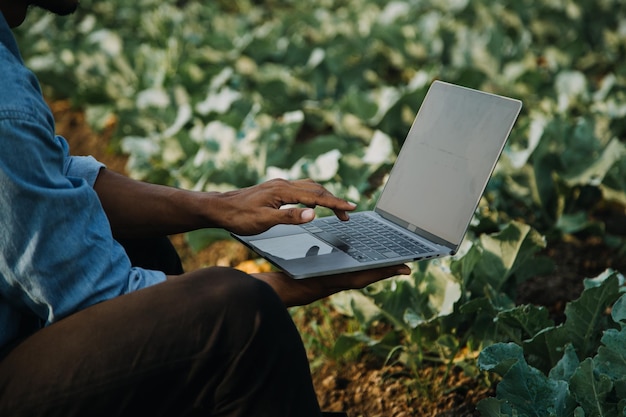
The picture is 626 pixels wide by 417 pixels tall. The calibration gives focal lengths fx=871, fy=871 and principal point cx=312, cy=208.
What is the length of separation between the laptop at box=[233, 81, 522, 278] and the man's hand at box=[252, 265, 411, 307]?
4cm

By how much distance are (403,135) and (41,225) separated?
9.95 ft

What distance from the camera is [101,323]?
5.32ft

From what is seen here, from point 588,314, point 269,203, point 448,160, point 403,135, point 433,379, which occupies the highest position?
point 448,160

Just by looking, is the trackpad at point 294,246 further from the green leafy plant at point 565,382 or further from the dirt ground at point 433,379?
the dirt ground at point 433,379

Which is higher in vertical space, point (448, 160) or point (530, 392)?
point (448, 160)

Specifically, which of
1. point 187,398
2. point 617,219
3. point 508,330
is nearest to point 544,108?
point 617,219

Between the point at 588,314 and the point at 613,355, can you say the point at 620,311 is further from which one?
the point at 588,314

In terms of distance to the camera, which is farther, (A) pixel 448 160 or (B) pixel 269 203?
(A) pixel 448 160

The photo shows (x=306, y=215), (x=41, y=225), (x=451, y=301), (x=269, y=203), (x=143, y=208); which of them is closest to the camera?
(x=41, y=225)

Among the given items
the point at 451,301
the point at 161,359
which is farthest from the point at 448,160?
the point at 161,359

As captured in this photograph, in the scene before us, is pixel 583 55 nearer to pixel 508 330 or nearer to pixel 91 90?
pixel 91 90

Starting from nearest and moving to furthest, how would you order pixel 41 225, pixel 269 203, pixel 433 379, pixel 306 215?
pixel 41 225 → pixel 306 215 → pixel 269 203 → pixel 433 379

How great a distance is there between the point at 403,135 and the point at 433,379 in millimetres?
1962

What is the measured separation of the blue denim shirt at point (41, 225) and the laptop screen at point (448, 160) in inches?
34.9
